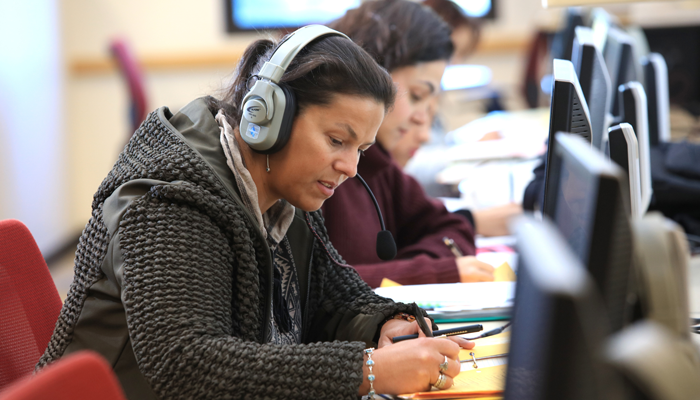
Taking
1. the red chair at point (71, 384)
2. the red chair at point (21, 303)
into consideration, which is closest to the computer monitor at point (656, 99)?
the red chair at point (21, 303)

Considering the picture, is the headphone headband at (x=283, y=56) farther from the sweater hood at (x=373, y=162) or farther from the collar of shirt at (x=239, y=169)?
the sweater hood at (x=373, y=162)

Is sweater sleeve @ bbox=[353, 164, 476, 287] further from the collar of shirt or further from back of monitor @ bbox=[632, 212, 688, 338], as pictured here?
back of monitor @ bbox=[632, 212, 688, 338]

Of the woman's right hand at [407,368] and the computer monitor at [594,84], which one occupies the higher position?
the computer monitor at [594,84]

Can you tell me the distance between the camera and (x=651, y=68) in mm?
2025

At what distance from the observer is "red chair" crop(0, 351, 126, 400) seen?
465 mm

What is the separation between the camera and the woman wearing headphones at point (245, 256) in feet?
2.44

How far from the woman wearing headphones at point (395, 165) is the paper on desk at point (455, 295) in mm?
191

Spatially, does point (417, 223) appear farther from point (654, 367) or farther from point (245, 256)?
point (654, 367)

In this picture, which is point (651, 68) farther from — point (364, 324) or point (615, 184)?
point (615, 184)

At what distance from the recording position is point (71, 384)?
495 millimetres

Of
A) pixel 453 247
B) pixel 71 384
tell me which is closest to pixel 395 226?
pixel 453 247

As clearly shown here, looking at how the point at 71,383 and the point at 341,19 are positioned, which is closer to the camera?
the point at 71,383

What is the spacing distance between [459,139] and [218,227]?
2.21 m

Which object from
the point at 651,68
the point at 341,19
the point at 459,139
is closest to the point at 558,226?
the point at 341,19
